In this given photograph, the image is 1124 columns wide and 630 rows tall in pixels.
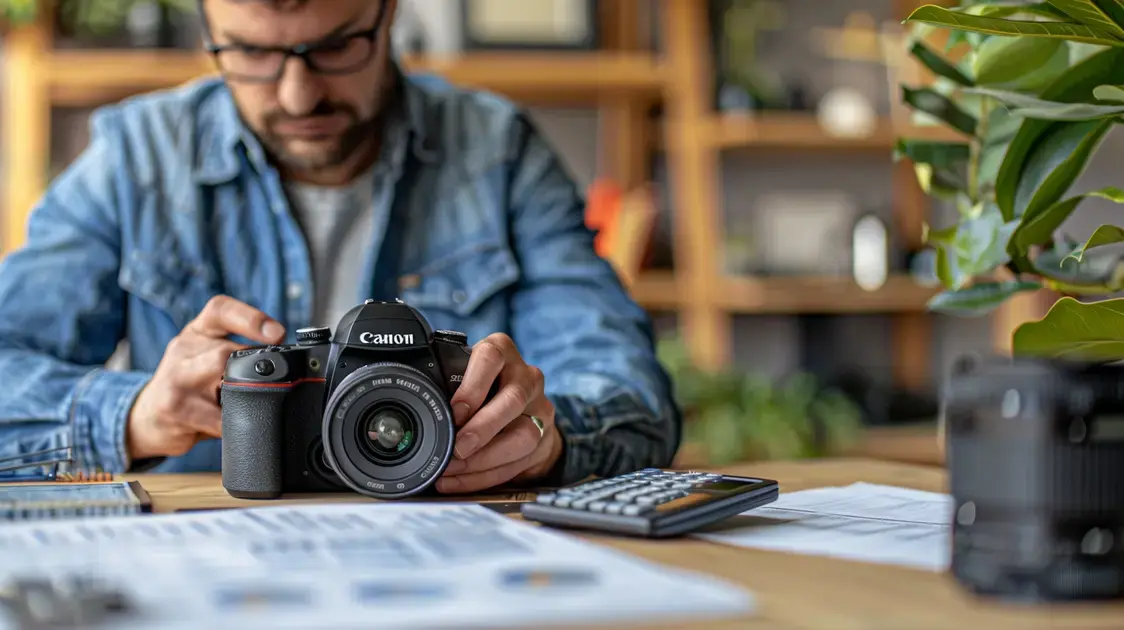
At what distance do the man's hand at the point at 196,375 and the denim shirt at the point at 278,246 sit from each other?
0.61 feet

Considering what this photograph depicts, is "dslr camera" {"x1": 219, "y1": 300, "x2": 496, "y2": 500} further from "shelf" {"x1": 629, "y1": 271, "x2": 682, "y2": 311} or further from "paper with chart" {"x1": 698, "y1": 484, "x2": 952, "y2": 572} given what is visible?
"shelf" {"x1": 629, "y1": 271, "x2": 682, "y2": 311}

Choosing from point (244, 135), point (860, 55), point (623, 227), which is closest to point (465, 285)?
point (244, 135)

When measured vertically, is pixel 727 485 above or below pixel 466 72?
below

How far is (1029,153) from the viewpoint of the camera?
0.77m

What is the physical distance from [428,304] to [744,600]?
0.83 metres

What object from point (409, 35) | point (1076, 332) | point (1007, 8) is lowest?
point (1076, 332)

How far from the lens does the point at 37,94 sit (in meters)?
2.11

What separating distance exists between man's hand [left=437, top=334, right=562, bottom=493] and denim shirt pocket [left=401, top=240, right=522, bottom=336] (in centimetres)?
44

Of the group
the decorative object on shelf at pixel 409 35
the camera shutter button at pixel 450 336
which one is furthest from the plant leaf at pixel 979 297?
the decorative object on shelf at pixel 409 35

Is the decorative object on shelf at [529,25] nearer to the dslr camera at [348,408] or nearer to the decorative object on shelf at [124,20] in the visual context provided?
the decorative object on shelf at [124,20]

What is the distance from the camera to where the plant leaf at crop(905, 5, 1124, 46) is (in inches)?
25.6

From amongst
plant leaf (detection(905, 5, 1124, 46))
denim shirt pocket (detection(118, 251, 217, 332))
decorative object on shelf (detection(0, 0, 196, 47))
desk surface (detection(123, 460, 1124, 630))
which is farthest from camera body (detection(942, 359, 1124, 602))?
decorative object on shelf (detection(0, 0, 196, 47))

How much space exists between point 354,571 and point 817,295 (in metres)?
1.99

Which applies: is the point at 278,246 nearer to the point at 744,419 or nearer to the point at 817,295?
the point at 744,419
